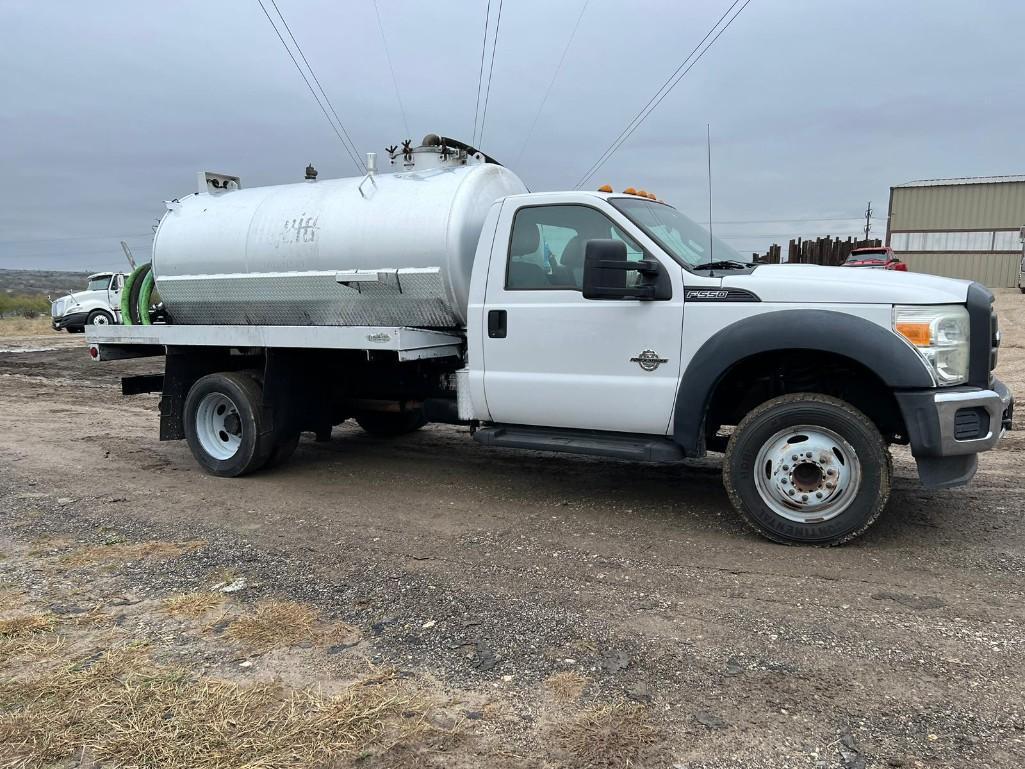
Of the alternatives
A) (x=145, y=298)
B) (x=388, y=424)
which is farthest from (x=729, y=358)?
(x=145, y=298)

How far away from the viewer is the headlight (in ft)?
13.8

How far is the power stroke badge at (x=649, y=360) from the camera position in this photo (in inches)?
191

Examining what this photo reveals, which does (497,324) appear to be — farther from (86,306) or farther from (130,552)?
(86,306)

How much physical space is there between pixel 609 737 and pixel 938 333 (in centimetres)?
295

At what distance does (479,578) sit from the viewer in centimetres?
420

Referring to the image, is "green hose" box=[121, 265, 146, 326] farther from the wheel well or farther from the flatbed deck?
the wheel well

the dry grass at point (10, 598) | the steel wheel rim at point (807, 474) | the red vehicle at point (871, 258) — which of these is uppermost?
the red vehicle at point (871, 258)

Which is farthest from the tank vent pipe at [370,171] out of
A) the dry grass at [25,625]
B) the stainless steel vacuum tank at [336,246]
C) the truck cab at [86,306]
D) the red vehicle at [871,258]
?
the truck cab at [86,306]

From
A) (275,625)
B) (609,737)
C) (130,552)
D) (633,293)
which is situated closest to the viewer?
(609,737)

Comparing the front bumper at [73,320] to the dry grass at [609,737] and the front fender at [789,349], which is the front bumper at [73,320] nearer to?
the front fender at [789,349]

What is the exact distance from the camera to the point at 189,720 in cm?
280

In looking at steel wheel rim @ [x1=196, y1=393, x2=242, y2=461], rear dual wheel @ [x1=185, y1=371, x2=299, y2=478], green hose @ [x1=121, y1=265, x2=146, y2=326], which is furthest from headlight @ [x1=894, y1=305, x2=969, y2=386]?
green hose @ [x1=121, y1=265, x2=146, y2=326]

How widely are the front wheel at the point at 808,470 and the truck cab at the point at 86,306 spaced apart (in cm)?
2422

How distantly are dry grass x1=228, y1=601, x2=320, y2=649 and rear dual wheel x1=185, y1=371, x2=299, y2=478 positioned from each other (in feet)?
9.37
